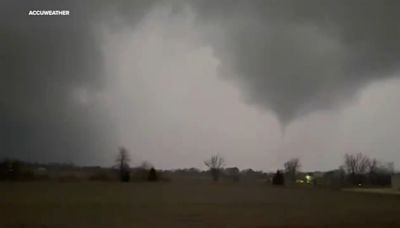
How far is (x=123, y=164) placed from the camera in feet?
12.0

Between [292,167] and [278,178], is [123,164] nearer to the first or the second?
[278,178]

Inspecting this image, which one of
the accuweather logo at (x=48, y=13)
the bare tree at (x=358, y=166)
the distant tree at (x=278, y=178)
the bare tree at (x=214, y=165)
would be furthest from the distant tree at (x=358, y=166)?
the accuweather logo at (x=48, y=13)

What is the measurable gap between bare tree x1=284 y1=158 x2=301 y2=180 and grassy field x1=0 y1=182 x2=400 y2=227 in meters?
0.12

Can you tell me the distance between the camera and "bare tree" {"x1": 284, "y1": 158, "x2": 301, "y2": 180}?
12.5ft

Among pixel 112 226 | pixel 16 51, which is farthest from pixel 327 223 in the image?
pixel 16 51

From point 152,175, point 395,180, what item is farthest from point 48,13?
point 395,180

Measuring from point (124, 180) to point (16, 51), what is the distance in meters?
1.33

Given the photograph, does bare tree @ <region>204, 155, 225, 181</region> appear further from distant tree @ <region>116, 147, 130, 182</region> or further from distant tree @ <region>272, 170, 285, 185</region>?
distant tree @ <region>116, 147, 130, 182</region>

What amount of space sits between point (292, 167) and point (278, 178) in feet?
0.52

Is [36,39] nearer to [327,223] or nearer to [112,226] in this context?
[112,226]

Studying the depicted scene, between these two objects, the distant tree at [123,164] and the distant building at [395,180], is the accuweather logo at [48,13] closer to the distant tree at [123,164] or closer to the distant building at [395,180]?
the distant tree at [123,164]

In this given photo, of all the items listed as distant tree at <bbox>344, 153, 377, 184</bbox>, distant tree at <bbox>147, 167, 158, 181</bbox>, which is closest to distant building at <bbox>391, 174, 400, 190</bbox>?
distant tree at <bbox>344, 153, 377, 184</bbox>

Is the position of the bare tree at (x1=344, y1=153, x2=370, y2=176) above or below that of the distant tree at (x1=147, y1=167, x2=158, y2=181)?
above

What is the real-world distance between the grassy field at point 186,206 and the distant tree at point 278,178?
6 centimetres
